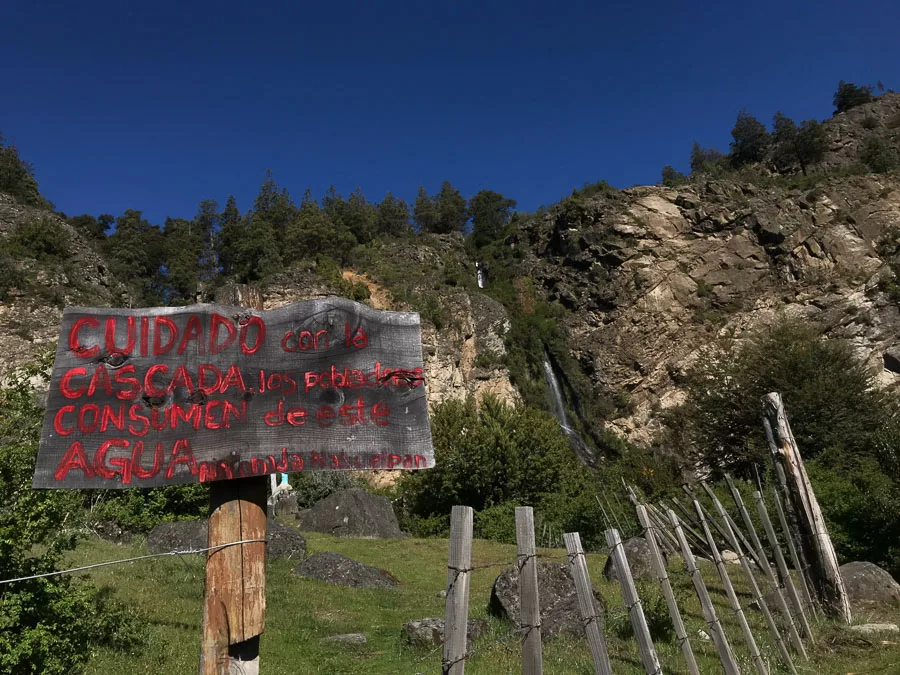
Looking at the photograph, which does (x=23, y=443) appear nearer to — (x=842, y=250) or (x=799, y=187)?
(x=842, y=250)

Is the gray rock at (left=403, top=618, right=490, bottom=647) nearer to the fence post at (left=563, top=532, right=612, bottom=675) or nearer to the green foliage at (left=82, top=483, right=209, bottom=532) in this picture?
the fence post at (left=563, top=532, right=612, bottom=675)

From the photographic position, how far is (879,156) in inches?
1984

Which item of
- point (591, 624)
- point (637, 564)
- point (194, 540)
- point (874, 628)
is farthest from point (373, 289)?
point (591, 624)

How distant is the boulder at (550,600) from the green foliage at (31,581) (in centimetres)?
497

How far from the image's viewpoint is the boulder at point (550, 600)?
7656 mm

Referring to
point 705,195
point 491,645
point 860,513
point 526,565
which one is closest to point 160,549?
point 491,645

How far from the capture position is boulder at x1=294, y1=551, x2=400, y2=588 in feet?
37.7

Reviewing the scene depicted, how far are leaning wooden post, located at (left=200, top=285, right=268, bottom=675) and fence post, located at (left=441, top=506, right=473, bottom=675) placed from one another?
97 cm

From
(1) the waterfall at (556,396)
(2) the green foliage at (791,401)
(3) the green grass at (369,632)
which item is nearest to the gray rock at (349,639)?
(3) the green grass at (369,632)

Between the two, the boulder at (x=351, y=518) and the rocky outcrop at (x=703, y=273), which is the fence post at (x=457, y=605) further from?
the rocky outcrop at (x=703, y=273)

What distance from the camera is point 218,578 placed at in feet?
8.34

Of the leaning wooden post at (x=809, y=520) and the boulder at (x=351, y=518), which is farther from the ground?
the boulder at (x=351, y=518)

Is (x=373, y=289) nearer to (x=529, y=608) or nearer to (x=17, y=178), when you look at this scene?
(x=17, y=178)

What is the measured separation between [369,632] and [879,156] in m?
59.6
